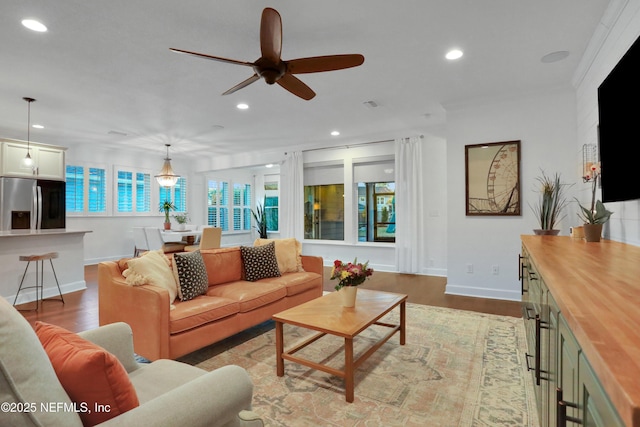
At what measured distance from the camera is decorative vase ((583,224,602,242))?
104 inches

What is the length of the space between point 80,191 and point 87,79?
4.56 m

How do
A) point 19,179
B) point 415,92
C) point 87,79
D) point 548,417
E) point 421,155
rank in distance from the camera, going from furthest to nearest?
point 421,155 → point 19,179 → point 415,92 → point 87,79 → point 548,417

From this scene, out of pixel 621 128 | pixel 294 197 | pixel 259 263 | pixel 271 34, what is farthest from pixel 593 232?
pixel 294 197

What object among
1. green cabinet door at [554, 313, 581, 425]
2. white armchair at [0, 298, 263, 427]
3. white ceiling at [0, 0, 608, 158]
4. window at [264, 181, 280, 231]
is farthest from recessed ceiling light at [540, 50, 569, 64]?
window at [264, 181, 280, 231]

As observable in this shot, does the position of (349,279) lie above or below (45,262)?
above

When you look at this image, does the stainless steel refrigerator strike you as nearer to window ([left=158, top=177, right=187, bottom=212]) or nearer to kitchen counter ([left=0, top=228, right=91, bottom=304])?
kitchen counter ([left=0, top=228, right=91, bottom=304])

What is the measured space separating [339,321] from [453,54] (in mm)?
2742

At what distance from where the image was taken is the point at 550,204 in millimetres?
3879

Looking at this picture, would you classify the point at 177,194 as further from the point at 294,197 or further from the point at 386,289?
the point at 386,289

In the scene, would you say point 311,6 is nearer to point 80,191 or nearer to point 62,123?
point 62,123

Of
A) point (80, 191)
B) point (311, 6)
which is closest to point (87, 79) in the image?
point (311, 6)

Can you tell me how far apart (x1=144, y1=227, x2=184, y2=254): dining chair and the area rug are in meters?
3.84

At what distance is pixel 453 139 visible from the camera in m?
4.71

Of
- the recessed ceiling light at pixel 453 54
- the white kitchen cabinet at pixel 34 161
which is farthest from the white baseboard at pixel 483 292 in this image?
the white kitchen cabinet at pixel 34 161
